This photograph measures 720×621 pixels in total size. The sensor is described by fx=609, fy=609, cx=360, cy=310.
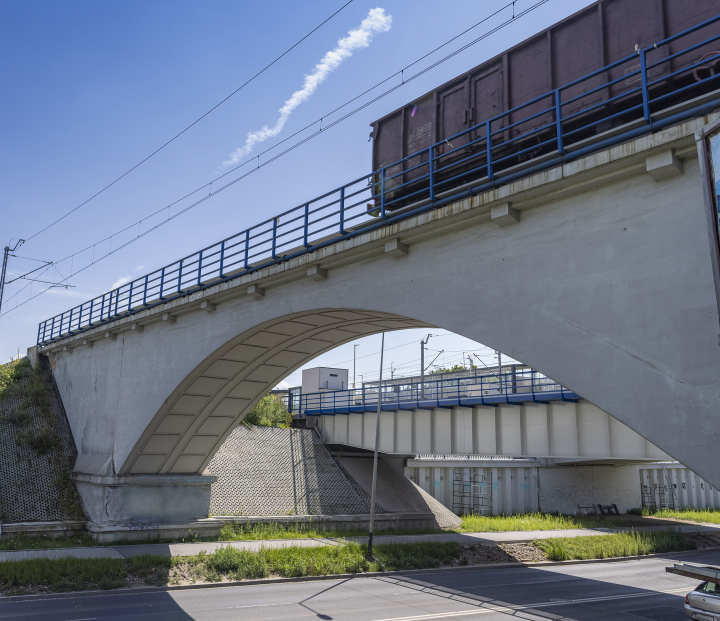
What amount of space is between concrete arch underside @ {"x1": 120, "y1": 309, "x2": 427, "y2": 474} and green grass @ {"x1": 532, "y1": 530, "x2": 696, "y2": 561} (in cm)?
1165

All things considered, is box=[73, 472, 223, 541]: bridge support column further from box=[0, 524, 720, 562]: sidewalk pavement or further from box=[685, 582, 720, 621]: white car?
box=[685, 582, 720, 621]: white car

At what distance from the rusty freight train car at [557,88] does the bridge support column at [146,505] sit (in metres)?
14.2

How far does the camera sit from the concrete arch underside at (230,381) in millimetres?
17156

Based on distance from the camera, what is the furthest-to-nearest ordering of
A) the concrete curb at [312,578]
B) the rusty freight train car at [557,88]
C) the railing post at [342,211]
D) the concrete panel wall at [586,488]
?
the concrete panel wall at [586,488] < the concrete curb at [312,578] < the railing post at [342,211] < the rusty freight train car at [557,88]

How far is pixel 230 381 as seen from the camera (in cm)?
2042

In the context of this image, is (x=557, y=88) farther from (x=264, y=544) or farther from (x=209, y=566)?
(x=264, y=544)

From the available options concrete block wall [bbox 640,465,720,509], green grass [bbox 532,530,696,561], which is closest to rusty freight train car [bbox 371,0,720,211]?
green grass [bbox 532,530,696,561]

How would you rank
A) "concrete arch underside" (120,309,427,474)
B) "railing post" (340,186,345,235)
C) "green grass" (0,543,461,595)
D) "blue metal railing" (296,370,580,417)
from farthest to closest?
"blue metal railing" (296,370,580,417) → "concrete arch underside" (120,309,427,474) → "green grass" (0,543,461,595) → "railing post" (340,186,345,235)

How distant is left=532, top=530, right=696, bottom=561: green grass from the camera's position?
2269cm

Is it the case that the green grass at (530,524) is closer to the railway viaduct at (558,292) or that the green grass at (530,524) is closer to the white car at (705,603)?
the railway viaduct at (558,292)

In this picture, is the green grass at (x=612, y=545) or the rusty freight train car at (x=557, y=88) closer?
the rusty freight train car at (x=557, y=88)

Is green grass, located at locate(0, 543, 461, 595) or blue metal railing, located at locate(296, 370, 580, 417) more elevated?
blue metal railing, located at locate(296, 370, 580, 417)

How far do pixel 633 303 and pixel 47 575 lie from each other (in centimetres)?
1488

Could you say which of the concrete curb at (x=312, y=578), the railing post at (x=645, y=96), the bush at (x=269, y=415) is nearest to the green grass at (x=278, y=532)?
the concrete curb at (x=312, y=578)
